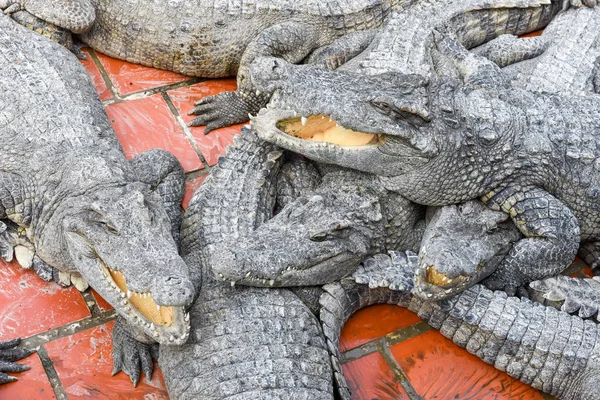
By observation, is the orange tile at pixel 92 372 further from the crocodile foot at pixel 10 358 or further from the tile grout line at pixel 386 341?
the tile grout line at pixel 386 341

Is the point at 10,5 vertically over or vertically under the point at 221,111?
over

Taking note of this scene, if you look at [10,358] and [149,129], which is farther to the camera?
[149,129]

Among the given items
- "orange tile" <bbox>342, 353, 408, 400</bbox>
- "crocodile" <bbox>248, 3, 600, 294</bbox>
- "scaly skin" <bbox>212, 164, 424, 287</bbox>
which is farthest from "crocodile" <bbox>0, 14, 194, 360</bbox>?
"orange tile" <bbox>342, 353, 408, 400</bbox>

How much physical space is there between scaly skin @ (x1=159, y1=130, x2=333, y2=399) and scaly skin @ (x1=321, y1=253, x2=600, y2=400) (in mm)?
139

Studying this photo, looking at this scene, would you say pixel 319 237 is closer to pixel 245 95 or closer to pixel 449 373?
pixel 449 373

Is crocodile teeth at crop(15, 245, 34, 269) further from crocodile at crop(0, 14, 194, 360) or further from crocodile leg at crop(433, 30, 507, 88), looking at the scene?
crocodile leg at crop(433, 30, 507, 88)

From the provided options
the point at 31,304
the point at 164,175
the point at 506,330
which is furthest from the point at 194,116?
the point at 506,330

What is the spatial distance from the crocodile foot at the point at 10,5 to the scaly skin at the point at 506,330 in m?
2.11

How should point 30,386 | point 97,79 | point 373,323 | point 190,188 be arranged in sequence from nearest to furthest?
point 30,386, point 373,323, point 190,188, point 97,79

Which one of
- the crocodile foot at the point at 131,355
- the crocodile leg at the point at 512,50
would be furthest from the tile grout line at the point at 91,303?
the crocodile leg at the point at 512,50

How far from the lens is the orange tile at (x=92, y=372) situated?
3070 millimetres

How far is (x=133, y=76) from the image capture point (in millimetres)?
4273

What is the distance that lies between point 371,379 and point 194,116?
1.61m

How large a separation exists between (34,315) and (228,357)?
0.90 meters
